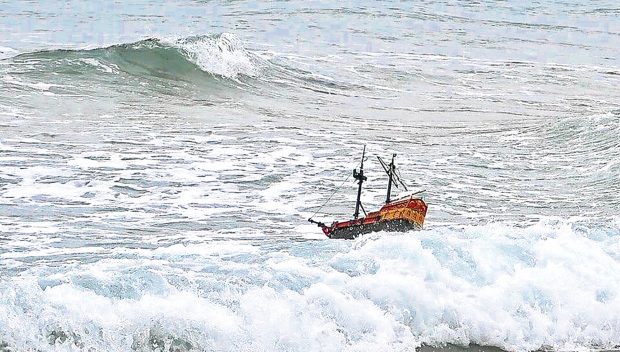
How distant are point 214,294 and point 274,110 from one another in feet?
49.3

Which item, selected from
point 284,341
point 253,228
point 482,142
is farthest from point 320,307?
point 482,142

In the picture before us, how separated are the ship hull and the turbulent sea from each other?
34cm

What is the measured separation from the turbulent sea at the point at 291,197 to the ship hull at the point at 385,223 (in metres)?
0.34

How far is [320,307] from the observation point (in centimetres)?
940

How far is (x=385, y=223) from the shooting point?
12.1m

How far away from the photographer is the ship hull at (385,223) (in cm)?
1205

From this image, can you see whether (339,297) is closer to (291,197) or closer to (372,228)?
(372,228)

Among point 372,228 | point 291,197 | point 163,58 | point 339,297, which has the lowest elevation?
point 163,58

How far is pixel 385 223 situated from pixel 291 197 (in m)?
3.01

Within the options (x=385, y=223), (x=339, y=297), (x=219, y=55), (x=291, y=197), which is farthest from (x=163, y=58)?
(x=339, y=297)

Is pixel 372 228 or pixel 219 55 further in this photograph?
pixel 219 55

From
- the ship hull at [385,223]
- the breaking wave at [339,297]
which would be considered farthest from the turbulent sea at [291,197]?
the ship hull at [385,223]

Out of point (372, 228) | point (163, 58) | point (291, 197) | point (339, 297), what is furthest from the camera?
point (163, 58)

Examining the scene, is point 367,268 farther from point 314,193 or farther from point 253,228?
point 314,193
